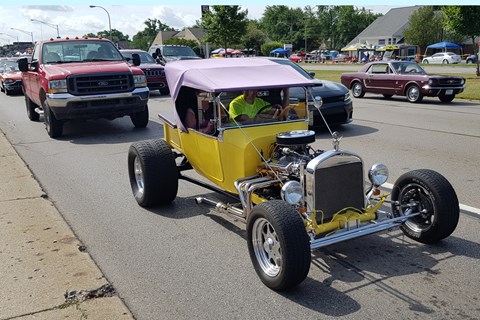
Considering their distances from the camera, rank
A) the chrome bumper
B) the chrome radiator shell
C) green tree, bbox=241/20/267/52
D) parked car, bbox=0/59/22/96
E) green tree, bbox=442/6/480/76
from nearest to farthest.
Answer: the chrome radiator shell, the chrome bumper, parked car, bbox=0/59/22/96, green tree, bbox=442/6/480/76, green tree, bbox=241/20/267/52

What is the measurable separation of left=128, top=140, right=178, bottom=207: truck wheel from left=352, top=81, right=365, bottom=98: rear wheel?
1490cm

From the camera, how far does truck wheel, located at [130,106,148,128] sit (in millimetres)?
12656

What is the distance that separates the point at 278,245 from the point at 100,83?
8.39 m

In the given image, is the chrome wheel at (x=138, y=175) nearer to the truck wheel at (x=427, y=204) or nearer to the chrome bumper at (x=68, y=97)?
the truck wheel at (x=427, y=204)

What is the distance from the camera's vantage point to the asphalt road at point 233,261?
3.85 m

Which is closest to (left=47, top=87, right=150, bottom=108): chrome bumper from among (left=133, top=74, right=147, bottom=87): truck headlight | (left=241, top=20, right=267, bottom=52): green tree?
(left=133, top=74, right=147, bottom=87): truck headlight

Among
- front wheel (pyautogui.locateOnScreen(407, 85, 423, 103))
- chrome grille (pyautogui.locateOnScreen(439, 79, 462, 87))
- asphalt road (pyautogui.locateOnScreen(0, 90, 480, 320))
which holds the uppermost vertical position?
chrome grille (pyautogui.locateOnScreen(439, 79, 462, 87))

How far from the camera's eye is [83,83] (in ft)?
36.8

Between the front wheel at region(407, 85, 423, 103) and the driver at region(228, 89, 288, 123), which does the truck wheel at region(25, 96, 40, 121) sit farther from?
the front wheel at region(407, 85, 423, 103)

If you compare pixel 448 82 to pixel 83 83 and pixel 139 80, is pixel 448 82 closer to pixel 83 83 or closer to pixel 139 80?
pixel 139 80

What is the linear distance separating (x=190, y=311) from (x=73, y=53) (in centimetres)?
1007

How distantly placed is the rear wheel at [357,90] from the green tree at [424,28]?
5331cm

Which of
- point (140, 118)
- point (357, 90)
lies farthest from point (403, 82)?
point (140, 118)

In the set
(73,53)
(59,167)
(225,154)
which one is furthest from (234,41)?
(225,154)
